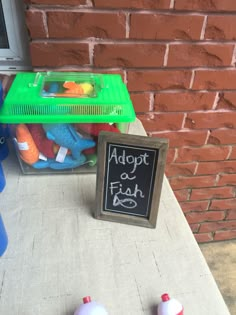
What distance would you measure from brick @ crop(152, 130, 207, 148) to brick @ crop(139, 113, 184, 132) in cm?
3

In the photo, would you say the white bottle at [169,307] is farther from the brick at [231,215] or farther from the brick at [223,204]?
the brick at [231,215]

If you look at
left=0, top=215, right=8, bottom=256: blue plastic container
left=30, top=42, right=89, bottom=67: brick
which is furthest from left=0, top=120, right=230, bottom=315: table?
left=30, top=42, right=89, bottom=67: brick

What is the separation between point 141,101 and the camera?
103cm

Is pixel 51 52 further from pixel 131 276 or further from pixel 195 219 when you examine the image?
pixel 195 219

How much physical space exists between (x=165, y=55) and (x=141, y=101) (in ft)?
0.56

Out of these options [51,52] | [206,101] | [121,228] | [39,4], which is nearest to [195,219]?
[206,101]

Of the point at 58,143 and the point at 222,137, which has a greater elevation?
the point at 58,143

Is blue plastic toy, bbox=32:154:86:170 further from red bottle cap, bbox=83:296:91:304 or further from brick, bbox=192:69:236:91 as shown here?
brick, bbox=192:69:236:91

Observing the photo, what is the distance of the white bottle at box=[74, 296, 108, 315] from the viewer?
1.51 ft

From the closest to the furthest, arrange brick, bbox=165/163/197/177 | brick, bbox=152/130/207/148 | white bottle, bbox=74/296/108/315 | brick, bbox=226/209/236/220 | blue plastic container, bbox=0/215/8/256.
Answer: white bottle, bbox=74/296/108/315 < blue plastic container, bbox=0/215/8/256 < brick, bbox=152/130/207/148 < brick, bbox=165/163/197/177 < brick, bbox=226/209/236/220

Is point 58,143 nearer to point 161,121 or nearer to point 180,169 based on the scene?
point 161,121

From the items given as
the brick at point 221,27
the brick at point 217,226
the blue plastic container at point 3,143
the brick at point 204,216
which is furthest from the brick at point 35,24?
the brick at point 217,226

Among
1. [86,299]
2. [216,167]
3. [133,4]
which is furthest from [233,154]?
[86,299]

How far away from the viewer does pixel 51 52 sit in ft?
2.91
